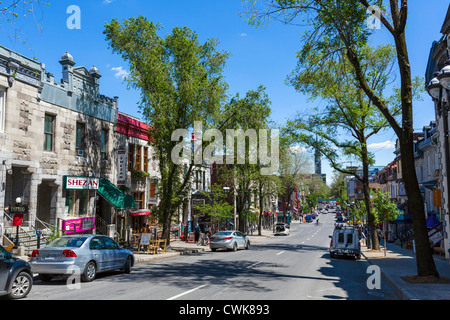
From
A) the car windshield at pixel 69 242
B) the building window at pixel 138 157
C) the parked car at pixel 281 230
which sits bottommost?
the parked car at pixel 281 230

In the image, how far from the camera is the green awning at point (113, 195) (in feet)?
75.0

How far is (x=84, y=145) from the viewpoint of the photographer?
889 inches

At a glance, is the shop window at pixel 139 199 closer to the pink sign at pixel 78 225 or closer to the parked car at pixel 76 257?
the pink sign at pixel 78 225

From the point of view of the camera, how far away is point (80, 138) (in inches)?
887

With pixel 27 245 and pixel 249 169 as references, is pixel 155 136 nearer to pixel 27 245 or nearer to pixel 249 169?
pixel 27 245

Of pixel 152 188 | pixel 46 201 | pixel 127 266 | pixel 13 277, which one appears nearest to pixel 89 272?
pixel 127 266

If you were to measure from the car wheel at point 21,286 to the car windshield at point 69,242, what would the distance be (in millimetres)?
2631

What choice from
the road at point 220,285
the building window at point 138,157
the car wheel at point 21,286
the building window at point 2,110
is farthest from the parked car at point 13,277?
the building window at point 138,157

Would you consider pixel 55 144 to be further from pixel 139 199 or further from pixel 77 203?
pixel 139 199

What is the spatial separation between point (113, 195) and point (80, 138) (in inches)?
156

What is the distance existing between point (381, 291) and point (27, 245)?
14.9 meters

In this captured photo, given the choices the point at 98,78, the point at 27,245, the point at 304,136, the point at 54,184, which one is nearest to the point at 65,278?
the point at 27,245

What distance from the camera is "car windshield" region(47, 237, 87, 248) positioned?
12422 mm

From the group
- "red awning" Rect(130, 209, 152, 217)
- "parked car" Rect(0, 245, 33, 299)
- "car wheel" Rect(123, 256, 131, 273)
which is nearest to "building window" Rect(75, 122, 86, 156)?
"red awning" Rect(130, 209, 152, 217)
